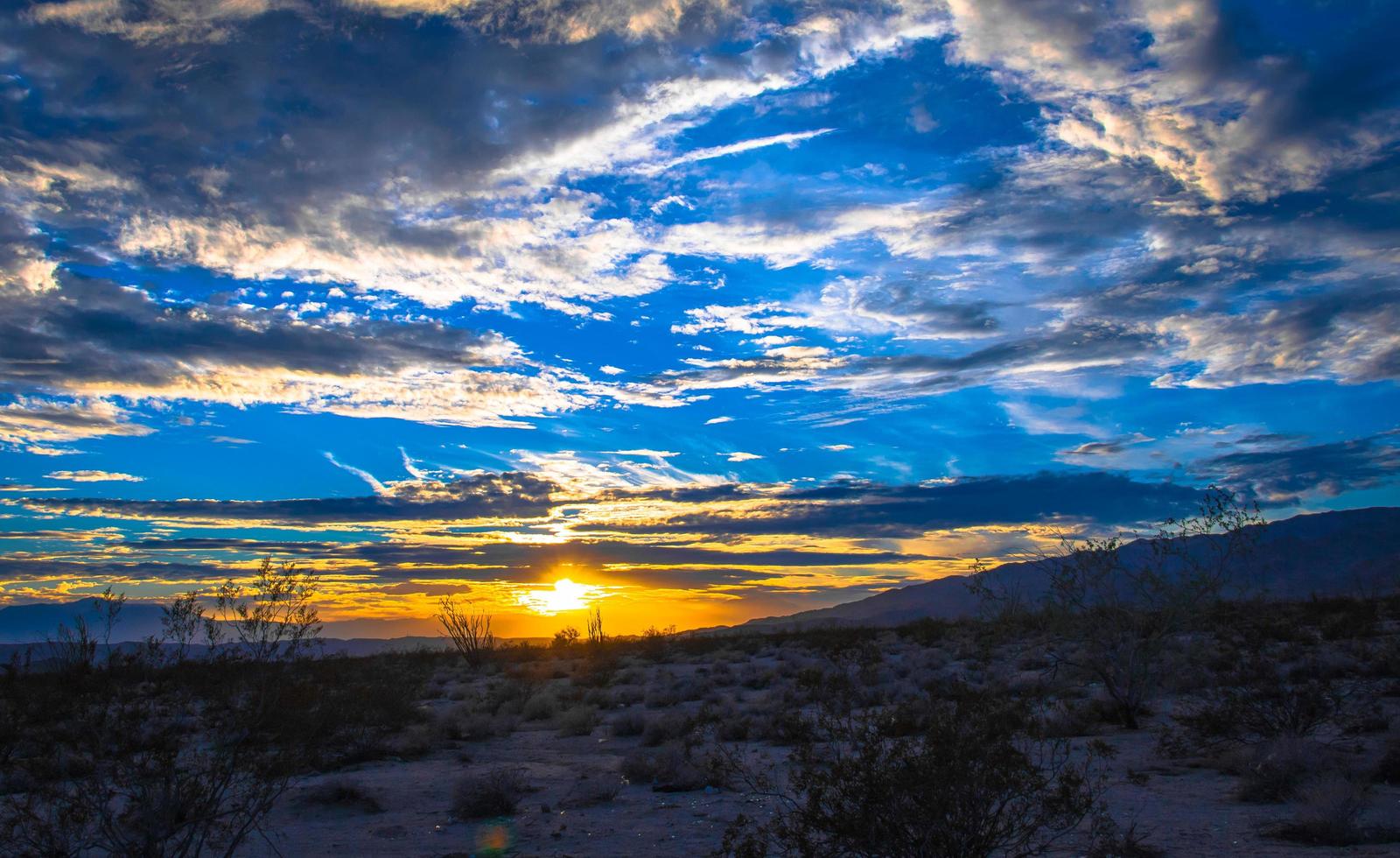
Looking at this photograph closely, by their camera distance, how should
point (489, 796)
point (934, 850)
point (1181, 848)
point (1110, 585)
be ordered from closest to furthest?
point (934, 850) < point (1181, 848) < point (489, 796) < point (1110, 585)

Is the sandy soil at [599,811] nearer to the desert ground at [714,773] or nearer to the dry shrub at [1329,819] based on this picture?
the desert ground at [714,773]

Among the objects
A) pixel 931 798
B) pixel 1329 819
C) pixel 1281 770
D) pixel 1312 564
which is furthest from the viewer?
pixel 1312 564

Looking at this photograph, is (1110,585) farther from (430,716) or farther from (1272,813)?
(430,716)

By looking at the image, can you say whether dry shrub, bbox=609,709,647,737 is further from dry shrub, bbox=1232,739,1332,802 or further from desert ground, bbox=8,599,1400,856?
dry shrub, bbox=1232,739,1332,802

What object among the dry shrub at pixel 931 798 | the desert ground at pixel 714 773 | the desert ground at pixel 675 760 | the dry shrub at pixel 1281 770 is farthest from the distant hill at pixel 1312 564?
the dry shrub at pixel 931 798

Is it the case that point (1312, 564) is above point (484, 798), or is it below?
below

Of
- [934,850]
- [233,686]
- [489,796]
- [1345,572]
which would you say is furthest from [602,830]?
[1345,572]

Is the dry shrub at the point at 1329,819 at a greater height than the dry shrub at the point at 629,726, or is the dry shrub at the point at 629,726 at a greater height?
the dry shrub at the point at 1329,819

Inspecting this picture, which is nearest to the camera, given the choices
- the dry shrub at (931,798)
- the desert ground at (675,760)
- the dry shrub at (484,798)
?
the dry shrub at (931,798)

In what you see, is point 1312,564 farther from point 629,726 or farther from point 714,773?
point 714,773

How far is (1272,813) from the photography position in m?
9.28

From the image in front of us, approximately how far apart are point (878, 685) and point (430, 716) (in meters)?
11.4

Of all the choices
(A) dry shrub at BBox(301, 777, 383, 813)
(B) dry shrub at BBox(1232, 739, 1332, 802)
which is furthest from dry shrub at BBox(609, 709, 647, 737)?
(B) dry shrub at BBox(1232, 739, 1332, 802)

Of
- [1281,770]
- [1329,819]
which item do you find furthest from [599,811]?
[1281,770]
